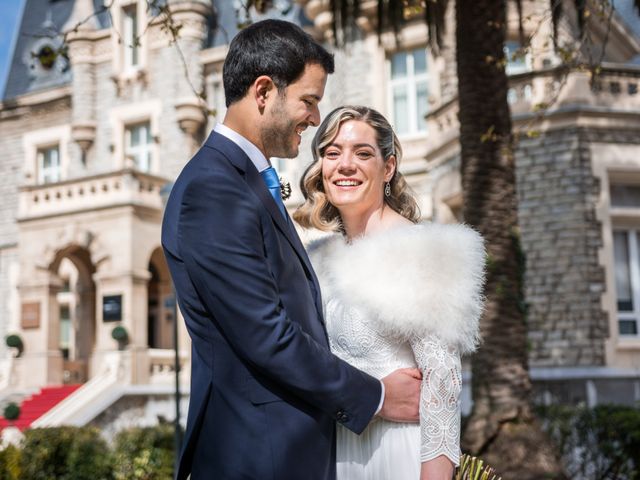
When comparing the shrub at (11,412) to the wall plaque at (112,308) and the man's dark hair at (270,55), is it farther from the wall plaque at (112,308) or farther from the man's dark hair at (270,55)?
the man's dark hair at (270,55)

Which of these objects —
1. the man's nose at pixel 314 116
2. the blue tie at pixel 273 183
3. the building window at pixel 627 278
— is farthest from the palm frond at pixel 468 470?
the building window at pixel 627 278

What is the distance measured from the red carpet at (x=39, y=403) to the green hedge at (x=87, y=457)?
703 cm

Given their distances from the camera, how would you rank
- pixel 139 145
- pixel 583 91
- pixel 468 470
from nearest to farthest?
1. pixel 468 470
2. pixel 583 91
3. pixel 139 145

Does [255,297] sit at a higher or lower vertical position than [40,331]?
lower

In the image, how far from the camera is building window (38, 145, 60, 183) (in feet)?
73.4

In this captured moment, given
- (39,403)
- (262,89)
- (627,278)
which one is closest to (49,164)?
(39,403)

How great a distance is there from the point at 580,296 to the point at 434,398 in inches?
443

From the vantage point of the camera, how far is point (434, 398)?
239 centimetres

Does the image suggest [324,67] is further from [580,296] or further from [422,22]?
[422,22]

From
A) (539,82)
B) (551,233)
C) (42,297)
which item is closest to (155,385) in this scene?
(42,297)

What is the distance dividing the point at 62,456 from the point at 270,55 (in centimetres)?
828

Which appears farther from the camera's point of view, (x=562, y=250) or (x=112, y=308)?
(x=112, y=308)

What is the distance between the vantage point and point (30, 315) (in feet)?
61.5

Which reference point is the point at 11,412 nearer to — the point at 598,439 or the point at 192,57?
the point at 192,57
